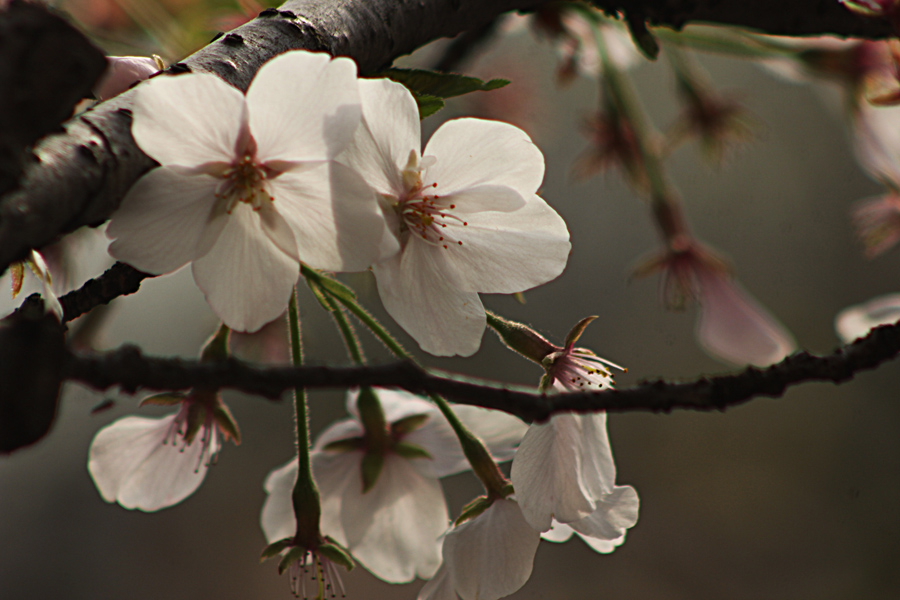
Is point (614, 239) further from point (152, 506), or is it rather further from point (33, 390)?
point (33, 390)

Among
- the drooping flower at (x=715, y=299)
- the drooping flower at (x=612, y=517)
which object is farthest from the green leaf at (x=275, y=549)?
the drooping flower at (x=715, y=299)

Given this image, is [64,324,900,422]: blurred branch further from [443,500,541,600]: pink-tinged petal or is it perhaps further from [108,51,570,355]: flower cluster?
[443,500,541,600]: pink-tinged petal

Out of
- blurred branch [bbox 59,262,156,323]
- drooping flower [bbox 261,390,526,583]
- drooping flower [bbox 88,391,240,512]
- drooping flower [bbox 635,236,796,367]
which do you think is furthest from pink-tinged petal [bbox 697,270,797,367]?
blurred branch [bbox 59,262,156,323]

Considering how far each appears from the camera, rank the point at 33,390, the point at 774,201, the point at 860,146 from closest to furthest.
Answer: the point at 33,390, the point at 860,146, the point at 774,201

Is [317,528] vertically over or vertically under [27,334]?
under

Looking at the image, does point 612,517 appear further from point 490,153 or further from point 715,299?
point 715,299

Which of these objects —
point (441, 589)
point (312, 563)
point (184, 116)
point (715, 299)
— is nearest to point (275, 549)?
point (312, 563)

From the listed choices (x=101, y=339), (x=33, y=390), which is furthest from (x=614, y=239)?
(x=33, y=390)
